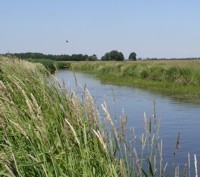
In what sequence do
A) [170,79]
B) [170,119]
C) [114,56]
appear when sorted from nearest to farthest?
[170,119]
[170,79]
[114,56]

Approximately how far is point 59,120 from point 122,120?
2.29 meters

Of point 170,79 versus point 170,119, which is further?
point 170,79

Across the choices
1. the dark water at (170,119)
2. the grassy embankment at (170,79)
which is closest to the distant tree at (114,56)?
the grassy embankment at (170,79)

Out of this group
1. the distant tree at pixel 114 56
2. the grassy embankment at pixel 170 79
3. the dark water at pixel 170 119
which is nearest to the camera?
the dark water at pixel 170 119

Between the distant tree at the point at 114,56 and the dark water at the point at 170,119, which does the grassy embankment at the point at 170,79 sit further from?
the distant tree at the point at 114,56

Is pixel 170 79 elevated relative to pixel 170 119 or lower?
elevated

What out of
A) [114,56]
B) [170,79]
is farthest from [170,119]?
[114,56]

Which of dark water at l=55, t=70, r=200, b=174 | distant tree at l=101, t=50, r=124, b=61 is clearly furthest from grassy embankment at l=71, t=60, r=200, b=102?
distant tree at l=101, t=50, r=124, b=61

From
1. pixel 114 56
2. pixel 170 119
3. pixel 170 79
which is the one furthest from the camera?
pixel 114 56

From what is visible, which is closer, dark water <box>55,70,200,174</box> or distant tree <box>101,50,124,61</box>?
dark water <box>55,70,200,174</box>

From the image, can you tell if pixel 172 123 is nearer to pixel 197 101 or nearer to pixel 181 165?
pixel 181 165

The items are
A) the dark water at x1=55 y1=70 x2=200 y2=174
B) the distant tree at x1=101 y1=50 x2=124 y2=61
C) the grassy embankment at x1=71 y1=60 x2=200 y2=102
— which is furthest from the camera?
the distant tree at x1=101 y1=50 x2=124 y2=61

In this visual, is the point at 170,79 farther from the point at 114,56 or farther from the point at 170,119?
the point at 114,56

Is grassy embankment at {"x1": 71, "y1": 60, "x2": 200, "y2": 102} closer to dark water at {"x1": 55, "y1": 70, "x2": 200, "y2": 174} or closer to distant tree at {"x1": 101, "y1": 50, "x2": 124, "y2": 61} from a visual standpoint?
dark water at {"x1": 55, "y1": 70, "x2": 200, "y2": 174}
